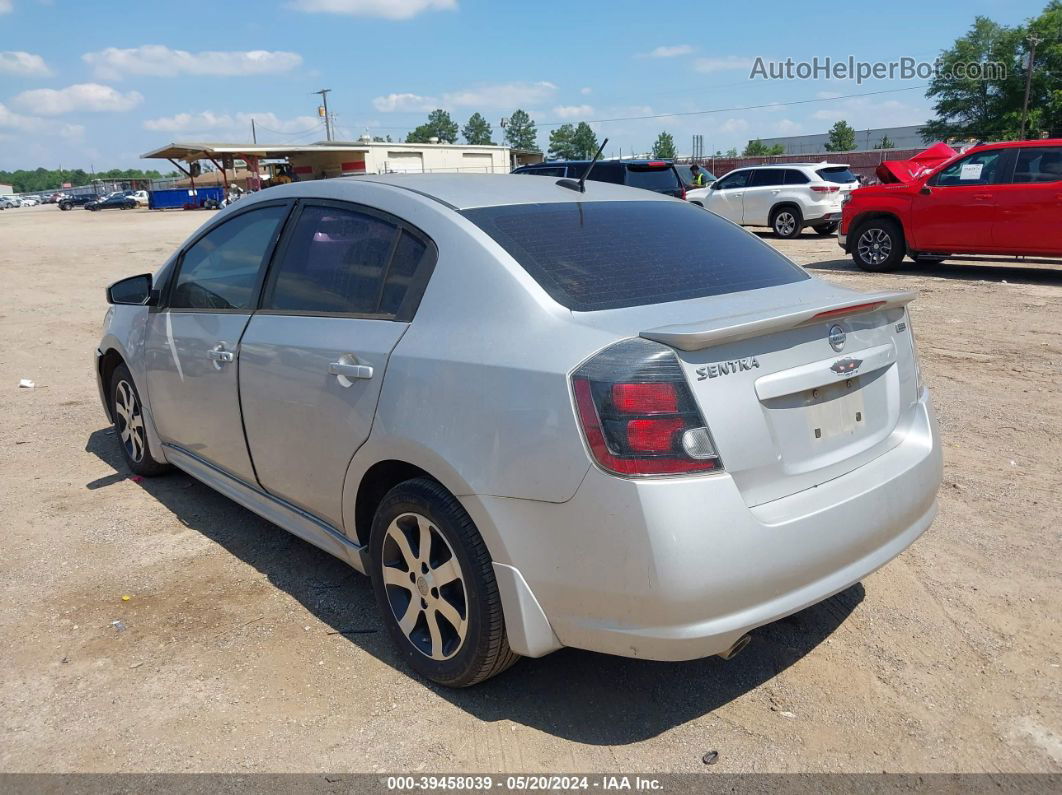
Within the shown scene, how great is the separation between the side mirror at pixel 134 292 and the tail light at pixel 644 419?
313 centimetres

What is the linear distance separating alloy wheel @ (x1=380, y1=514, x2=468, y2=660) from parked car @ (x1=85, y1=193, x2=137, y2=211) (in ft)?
225

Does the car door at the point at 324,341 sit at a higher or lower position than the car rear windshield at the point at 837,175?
lower

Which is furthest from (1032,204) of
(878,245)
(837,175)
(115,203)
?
(115,203)

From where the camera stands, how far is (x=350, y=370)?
119 inches

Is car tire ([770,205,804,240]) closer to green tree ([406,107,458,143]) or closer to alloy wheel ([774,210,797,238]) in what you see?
alloy wheel ([774,210,797,238])

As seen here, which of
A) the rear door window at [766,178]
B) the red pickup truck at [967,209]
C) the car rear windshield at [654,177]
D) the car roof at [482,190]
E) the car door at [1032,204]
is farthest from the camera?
the rear door window at [766,178]

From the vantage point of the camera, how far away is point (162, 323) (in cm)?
439

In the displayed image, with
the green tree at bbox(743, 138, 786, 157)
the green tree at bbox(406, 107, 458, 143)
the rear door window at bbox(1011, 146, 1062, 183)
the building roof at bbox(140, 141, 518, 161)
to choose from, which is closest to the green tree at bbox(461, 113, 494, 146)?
the green tree at bbox(406, 107, 458, 143)

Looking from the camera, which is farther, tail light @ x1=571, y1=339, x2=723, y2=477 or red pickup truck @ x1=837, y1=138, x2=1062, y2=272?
red pickup truck @ x1=837, y1=138, x2=1062, y2=272

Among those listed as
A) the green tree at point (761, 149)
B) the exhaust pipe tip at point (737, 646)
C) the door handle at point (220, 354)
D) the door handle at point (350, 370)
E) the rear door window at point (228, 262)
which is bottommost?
A: the exhaust pipe tip at point (737, 646)

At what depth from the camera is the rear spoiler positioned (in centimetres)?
237

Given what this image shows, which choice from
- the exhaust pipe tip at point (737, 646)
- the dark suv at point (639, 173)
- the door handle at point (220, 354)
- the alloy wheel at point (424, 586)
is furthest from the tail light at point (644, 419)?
the dark suv at point (639, 173)

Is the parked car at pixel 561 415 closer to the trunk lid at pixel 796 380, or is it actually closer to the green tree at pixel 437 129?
the trunk lid at pixel 796 380

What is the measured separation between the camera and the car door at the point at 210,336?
378cm
